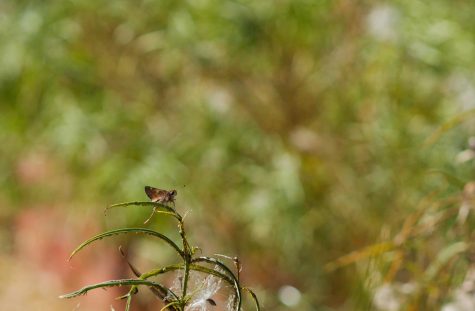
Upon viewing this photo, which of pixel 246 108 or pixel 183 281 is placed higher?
pixel 246 108

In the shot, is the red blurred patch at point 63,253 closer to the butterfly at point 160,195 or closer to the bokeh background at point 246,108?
the bokeh background at point 246,108

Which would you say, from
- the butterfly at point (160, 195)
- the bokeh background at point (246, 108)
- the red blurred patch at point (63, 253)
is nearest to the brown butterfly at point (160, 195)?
the butterfly at point (160, 195)

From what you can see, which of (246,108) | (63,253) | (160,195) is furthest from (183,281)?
(63,253)

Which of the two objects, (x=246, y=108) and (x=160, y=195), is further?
(x=246, y=108)

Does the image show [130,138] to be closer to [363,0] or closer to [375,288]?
[363,0]

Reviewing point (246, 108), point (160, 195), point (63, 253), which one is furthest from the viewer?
point (63, 253)

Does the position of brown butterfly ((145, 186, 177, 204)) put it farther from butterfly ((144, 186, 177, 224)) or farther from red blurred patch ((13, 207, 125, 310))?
red blurred patch ((13, 207, 125, 310))

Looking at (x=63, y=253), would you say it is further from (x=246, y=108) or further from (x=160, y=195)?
(x=160, y=195)

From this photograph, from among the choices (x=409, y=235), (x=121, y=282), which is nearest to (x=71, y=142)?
(x=409, y=235)

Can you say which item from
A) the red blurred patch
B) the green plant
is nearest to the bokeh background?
the red blurred patch
